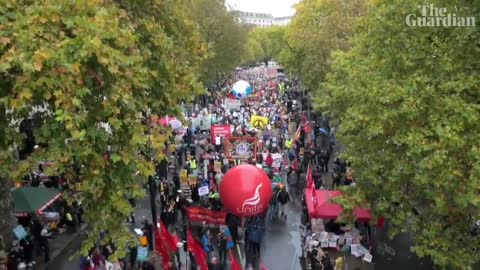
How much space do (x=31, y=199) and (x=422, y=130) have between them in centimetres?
1241

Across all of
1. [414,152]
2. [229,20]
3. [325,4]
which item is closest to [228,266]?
[414,152]

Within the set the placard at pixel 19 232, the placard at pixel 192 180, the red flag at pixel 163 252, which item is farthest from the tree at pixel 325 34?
the placard at pixel 19 232

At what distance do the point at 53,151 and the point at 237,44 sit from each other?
4068cm

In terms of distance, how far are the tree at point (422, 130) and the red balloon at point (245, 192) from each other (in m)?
4.20

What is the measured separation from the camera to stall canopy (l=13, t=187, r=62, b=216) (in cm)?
1683

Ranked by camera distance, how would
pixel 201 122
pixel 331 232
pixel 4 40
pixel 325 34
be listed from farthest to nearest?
pixel 201 122 → pixel 325 34 → pixel 331 232 → pixel 4 40

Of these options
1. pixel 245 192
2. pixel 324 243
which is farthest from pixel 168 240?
pixel 324 243

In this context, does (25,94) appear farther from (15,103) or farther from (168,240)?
(168,240)

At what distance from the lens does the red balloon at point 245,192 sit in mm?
16406

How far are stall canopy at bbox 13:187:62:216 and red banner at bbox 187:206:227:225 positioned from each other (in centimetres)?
479

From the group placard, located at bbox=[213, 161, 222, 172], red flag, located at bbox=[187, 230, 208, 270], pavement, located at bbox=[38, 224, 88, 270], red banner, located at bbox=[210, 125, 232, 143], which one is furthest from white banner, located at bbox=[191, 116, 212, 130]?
red flag, located at bbox=[187, 230, 208, 270]

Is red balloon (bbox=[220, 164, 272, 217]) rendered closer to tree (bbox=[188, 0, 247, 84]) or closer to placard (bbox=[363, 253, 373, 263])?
placard (bbox=[363, 253, 373, 263])

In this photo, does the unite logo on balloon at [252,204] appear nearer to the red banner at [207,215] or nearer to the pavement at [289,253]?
the red banner at [207,215]

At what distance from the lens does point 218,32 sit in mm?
44562
